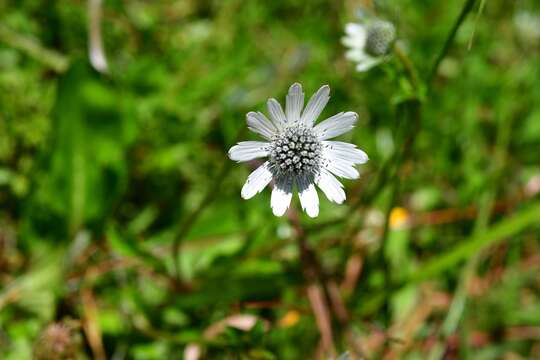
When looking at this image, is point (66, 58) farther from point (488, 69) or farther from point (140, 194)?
point (488, 69)

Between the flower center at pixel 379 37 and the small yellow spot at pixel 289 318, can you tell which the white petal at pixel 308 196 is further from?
the small yellow spot at pixel 289 318

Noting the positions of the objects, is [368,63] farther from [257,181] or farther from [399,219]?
[399,219]

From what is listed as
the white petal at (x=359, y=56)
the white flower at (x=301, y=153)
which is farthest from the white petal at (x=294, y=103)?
the white petal at (x=359, y=56)

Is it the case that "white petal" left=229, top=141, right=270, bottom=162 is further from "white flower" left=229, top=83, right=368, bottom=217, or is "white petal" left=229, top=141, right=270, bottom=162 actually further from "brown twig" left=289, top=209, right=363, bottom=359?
"brown twig" left=289, top=209, right=363, bottom=359

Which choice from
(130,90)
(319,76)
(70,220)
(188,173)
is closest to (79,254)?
(70,220)

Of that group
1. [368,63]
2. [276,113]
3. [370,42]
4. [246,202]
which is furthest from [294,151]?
[246,202]
